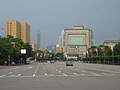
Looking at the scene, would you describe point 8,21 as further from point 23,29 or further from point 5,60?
point 23,29

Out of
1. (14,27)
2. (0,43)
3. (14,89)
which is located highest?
(14,27)

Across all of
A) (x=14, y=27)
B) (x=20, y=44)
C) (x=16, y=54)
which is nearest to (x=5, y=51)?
(x=16, y=54)

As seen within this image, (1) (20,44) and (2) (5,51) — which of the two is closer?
(2) (5,51)

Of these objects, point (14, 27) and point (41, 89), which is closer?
point (41, 89)

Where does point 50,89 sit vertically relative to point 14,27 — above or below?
below

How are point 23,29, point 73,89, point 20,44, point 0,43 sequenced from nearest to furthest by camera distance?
point 73,89, point 0,43, point 20,44, point 23,29

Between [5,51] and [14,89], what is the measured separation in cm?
7939

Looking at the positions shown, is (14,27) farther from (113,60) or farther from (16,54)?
(113,60)

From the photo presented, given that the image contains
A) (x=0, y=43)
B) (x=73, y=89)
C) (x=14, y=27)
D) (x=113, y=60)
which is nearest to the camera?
(x=73, y=89)

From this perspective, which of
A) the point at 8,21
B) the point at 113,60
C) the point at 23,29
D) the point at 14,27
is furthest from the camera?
the point at 23,29

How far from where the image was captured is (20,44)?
13488 cm

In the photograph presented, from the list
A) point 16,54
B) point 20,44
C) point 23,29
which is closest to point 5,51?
point 16,54

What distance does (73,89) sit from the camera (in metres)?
18.1

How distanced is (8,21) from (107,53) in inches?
1865
